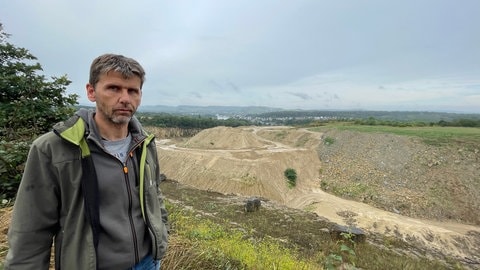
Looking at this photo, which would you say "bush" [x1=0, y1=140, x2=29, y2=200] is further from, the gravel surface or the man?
the gravel surface


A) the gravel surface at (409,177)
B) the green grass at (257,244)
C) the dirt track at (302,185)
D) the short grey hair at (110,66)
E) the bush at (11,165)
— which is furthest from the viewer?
the gravel surface at (409,177)

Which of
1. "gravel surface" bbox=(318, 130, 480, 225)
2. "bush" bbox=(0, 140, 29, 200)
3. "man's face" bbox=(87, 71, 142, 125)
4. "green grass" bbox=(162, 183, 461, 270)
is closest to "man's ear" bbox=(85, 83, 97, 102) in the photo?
"man's face" bbox=(87, 71, 142, 125)

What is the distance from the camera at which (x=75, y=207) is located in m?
1.85

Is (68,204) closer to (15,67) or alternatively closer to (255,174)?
(15,67)

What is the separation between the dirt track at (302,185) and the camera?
19078mm

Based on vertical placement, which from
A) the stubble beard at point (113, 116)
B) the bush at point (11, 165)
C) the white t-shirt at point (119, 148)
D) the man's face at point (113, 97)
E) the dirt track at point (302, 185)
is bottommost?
the dirt track at point (302, 185)

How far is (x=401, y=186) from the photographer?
29.1 metres

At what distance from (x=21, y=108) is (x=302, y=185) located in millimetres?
29613

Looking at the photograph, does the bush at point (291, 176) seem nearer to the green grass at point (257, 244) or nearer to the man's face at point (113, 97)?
the green grass at point (257, 244)

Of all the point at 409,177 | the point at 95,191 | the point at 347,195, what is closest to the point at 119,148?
the point at 95,191

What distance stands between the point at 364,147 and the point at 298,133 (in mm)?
16722

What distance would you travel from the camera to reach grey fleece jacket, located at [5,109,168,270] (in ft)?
5.70

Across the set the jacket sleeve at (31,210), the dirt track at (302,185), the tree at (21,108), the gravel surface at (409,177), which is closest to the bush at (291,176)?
the dirt track at (302,185)

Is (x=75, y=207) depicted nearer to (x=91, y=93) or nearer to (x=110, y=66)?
(x=91, y=93)
